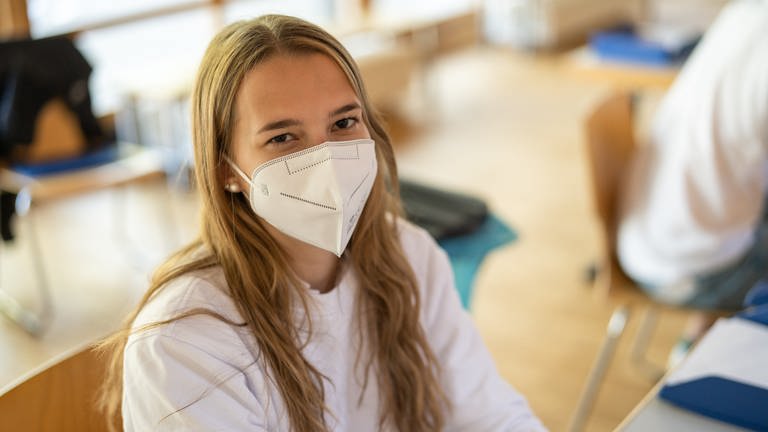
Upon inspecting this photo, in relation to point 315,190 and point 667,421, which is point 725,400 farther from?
point 315,190

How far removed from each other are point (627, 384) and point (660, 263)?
1.93 ft

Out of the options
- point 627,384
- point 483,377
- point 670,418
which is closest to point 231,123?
point 483,377

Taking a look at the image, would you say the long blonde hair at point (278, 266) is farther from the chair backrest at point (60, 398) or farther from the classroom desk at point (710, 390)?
the classroom desk at point (710, 390)

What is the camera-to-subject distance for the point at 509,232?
2092 millimetres

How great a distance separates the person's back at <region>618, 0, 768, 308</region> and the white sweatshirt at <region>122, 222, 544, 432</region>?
0.84 metres

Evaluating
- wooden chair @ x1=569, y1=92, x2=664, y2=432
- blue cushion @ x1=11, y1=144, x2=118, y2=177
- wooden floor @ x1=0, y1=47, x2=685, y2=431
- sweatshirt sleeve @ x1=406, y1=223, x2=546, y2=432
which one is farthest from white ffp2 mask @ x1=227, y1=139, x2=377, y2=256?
blue cushion @ x1=11, y1=144, x2=118, y2=177

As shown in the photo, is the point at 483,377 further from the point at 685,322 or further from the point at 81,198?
the point at 81,198

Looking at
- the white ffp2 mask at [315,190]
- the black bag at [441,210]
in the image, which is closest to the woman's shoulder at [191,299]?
the white ffp2 mask at [315,190]

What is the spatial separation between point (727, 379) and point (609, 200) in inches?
43.0

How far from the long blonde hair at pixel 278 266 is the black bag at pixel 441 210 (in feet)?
2.30

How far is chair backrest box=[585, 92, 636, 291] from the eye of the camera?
2133 millimetres

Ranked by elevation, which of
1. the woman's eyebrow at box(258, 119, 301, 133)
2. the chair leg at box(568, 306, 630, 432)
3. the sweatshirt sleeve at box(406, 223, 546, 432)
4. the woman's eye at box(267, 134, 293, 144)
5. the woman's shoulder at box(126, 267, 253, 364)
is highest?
the woman's eyebrow at box(258, 119, 301, 133)

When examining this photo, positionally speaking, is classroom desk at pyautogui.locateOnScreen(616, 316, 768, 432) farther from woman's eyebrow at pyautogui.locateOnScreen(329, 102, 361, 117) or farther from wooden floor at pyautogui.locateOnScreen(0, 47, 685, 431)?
wooden floor at pyautogui.locateOnScreen(0, 47, 685, 431)

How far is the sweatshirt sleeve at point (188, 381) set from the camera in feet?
3.47
